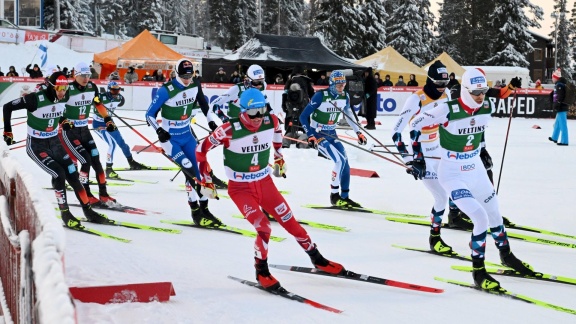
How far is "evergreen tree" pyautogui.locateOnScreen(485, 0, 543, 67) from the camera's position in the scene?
6012cm

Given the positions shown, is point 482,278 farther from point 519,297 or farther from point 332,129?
point 332,129

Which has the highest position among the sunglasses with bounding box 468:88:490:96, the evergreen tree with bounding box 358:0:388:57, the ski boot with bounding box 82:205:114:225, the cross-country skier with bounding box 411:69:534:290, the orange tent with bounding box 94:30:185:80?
the evergreen tree with bounding box 358:0:388:57

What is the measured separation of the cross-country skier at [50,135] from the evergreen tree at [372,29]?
4884cm

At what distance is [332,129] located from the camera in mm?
11297

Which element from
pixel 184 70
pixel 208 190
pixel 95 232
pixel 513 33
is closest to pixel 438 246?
pixel 208 190

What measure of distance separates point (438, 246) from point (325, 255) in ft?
4.10

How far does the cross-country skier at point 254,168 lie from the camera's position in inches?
260

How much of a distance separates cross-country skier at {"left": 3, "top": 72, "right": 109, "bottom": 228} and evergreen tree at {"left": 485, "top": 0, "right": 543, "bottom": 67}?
55.1m

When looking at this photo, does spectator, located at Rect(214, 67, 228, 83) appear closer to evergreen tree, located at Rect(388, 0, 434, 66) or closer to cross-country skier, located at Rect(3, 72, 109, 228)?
cross-country skier, located at Rect(3, 72, 109, 228)

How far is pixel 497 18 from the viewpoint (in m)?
61.7

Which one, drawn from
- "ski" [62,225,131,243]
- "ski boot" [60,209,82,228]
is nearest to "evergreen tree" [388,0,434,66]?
"ski boot" [60,209,82,228]

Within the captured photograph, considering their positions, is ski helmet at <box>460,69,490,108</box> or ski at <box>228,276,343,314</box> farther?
ski helmet at <box>460,69,490,108</box>

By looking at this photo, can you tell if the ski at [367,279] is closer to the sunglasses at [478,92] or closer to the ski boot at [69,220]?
the sunglasses at [478,92]

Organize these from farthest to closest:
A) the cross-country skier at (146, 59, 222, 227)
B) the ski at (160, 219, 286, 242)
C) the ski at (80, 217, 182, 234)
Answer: the cross-country skier at (146, 59, 222, 227) → the ski at (80, 217, 182, 234) → the ski at (160, 219, 286, 242)
